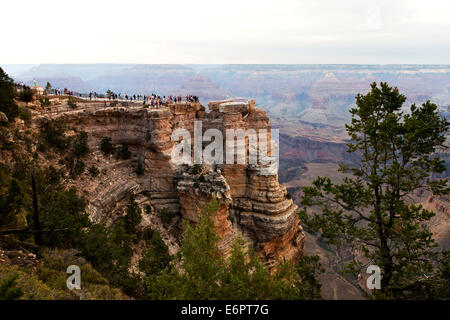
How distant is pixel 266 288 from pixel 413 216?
23.1ft

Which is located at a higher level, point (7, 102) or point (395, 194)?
point (7, 102)

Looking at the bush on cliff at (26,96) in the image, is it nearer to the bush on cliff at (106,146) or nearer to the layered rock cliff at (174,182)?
the layered rock cliff at (174,182)

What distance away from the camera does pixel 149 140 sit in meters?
26.8

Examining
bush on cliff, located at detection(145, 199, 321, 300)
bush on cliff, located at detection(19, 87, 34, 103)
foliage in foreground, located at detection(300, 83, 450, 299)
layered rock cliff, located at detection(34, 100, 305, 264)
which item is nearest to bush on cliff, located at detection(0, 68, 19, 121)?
bush on cliff, located at detection(19, 87, 34, 103)

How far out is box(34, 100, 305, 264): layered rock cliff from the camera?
25.2 metres

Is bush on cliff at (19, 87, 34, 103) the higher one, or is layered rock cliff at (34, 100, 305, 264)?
bush on cliff at (19, 87, 34, 103)

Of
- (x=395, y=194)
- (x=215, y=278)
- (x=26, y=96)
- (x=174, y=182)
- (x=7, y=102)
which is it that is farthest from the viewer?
(x=174, y=182)

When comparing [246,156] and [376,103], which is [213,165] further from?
[376,103]

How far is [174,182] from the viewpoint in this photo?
26844mm

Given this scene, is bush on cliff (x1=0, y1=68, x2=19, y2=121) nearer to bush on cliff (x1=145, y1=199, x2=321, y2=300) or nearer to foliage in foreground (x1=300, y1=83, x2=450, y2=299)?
bush on cliff (x1=145, y1=199, x2=321, y2=300)

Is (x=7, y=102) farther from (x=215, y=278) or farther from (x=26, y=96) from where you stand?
(x=215, y=278)

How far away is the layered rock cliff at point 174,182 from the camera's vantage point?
25156 millimetres

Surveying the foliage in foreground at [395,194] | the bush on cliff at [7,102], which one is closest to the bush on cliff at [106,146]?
the bush on cliff at [7,102]

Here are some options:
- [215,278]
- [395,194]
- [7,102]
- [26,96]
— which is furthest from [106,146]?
[395,194]
